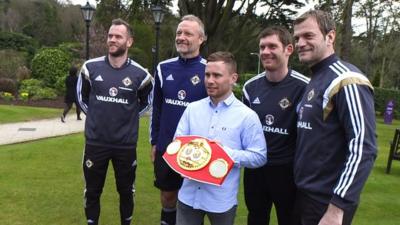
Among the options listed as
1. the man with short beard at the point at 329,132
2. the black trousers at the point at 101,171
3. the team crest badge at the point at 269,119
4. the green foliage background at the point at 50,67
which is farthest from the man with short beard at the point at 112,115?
the green foliage background at the point at 50,67

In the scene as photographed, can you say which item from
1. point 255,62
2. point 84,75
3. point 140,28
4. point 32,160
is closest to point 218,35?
point 32,160

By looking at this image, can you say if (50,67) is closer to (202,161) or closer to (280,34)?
(280,34)

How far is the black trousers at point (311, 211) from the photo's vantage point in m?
2.64

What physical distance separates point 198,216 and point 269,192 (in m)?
0.68

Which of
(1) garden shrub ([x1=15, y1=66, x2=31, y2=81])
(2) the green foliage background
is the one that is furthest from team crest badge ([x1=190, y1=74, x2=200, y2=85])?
(1) garden shrub ([x1=15, y1=66, x2=31, y2=81])

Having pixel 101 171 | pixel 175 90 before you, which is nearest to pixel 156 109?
pixel 175 90

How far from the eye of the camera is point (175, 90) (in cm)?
413

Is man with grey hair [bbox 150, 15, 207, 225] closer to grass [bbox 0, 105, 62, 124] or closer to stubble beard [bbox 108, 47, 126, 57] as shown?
stubble beard [bbox 108, 47, 126, 57]

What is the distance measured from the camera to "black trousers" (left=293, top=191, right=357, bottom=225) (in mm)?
2643

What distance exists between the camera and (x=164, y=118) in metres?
4.22

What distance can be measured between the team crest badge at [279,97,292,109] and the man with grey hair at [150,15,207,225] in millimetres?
843

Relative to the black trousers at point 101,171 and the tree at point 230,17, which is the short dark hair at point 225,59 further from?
the tree at point 230,17

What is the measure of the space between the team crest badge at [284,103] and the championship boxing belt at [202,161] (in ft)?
2.45

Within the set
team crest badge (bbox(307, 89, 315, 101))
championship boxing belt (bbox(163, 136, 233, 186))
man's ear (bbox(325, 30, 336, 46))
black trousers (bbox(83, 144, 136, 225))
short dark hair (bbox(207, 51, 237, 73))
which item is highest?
man's ear (bbox(325, 30, 336, 46))
